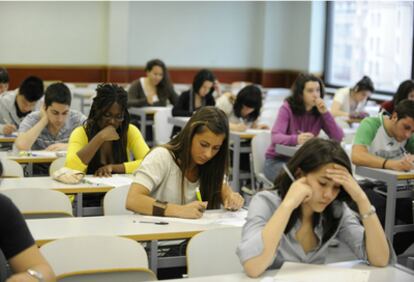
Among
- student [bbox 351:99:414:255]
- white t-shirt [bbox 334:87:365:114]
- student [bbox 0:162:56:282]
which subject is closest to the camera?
student [bbox 0:162:56:282]

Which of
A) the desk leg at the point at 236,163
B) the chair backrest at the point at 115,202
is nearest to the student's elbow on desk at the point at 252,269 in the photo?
the chair backrest at the point at 115,202

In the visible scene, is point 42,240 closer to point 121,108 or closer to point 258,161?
point 121,108

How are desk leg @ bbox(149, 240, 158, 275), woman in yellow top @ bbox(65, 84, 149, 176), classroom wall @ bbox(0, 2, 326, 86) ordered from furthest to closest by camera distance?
classroom wall @ bbox(0, 2, 326, 86) < woman in yellow top @ bbox(65, 84, 149, 176) < desk leg @ bbox(149, 240, 158, 275)

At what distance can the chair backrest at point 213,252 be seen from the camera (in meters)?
2.75

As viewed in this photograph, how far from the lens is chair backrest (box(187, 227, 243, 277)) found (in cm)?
275

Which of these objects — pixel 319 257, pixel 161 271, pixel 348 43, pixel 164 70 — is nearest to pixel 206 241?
pixel 319 257

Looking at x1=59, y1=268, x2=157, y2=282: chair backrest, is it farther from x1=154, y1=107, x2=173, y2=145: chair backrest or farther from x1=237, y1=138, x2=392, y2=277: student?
x1=154, y1=107, x2=173, y2=145: chair backrest

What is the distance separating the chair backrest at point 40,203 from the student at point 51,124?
1673 millimetres

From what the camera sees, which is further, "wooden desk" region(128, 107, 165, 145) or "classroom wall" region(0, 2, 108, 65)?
"classroom wall" region(0, 2, 108, 65)

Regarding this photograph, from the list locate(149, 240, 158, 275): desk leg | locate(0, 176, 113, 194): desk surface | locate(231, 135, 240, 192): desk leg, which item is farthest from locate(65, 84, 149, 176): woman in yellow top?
locate(231, 135, 240, 192): desk leg

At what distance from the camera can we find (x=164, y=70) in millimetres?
8391

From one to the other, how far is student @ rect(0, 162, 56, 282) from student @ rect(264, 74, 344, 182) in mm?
3450

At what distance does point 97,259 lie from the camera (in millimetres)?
2615

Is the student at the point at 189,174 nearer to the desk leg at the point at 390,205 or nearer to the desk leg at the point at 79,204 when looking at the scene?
the desk leg at the point at 79,204
